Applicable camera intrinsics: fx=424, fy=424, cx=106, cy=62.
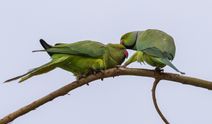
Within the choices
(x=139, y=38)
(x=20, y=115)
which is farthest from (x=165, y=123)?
(x=139, y=38)

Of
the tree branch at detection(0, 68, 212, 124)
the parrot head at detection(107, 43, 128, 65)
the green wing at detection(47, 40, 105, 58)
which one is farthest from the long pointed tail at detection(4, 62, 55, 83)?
the parrot head at detection(107, 43, 128, 65)

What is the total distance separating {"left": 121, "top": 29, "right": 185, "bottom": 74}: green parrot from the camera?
391 centimetres

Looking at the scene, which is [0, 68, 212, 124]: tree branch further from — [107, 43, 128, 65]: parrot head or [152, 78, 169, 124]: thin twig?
[107, 43, 128, 65]: parrot head

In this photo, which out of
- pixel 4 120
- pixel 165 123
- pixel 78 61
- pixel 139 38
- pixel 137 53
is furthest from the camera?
pixel 78 61

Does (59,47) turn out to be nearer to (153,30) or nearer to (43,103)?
(153,30)

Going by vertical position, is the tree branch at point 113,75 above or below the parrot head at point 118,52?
above

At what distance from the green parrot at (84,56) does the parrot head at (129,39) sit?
0.13m

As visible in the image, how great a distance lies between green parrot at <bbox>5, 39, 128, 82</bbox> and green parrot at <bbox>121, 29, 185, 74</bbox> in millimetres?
170

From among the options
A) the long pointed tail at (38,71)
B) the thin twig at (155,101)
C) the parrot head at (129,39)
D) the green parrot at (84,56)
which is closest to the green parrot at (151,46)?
the parrot head at (129,39)

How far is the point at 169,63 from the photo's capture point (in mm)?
3744

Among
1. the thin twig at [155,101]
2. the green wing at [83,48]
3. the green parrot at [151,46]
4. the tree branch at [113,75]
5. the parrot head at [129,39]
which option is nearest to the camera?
the tree branch at [113,75]

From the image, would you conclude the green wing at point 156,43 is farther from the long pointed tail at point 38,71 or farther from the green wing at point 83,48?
the long pointed tail at point 38,71

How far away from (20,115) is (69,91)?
1.63 feet

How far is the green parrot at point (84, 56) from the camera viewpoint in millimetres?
4523
